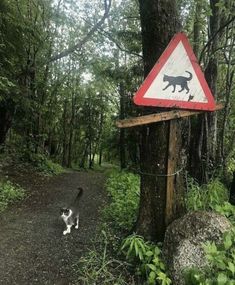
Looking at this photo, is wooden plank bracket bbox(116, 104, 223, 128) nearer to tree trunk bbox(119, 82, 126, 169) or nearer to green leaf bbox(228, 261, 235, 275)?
green leaf bbox(228, 261, 235, 275)

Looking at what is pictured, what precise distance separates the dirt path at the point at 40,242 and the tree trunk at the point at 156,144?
1.14 m

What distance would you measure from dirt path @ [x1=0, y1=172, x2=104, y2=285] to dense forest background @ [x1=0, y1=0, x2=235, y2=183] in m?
2.05

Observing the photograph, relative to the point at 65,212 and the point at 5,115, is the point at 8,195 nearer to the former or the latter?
the point at 65,212

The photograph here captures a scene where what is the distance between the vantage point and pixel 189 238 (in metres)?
3.29

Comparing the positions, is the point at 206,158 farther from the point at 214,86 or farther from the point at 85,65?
the point at 85,65

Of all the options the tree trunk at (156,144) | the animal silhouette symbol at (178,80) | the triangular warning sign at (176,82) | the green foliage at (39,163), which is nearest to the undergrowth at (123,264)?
the tree trunk at (156,144)

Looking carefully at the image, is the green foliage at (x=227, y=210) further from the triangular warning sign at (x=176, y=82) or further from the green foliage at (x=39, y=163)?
the green foliage at (x=39, y=163)

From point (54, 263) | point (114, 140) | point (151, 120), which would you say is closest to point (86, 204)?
point (54, 263)

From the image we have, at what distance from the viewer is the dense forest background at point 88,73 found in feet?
22.4

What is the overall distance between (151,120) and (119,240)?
1.90m

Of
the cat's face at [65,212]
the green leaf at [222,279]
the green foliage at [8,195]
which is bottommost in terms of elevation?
the green foliage at [8,195]

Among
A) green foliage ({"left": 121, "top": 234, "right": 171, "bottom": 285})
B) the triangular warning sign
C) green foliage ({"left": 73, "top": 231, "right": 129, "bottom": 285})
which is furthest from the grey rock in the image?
the triangular warning sign

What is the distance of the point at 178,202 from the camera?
380cm

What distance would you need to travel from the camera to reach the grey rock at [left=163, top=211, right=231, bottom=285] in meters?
3.16
